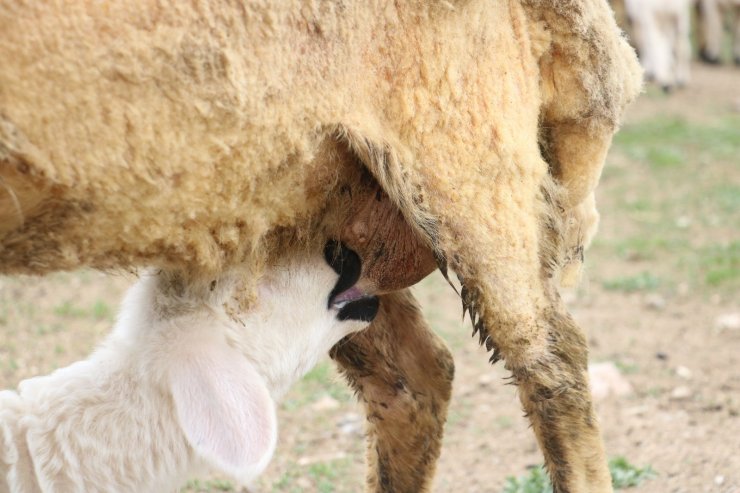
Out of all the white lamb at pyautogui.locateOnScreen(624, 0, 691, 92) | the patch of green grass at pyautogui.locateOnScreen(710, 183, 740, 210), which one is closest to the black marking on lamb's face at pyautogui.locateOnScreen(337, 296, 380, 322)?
the patch of green grass at pyautogui.locateOnScreen(710, 183, 740, 210)

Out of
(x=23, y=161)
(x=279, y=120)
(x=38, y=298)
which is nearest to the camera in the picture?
(x=23, y=161)

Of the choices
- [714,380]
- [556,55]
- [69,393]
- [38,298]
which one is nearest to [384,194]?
[556,55]

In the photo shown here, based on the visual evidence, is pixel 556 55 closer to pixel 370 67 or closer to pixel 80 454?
pixel 370 67

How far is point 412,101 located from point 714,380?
317 centimetres

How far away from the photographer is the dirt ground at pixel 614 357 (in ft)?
14.6

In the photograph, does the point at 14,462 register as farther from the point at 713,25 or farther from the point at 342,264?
the point at 713,25

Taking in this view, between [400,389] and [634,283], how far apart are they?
3702 millimetres

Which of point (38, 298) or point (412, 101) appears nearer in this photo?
point (412, 101)

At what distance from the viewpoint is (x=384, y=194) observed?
127 inches

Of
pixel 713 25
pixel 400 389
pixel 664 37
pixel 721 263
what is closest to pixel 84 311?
pixel 400 389

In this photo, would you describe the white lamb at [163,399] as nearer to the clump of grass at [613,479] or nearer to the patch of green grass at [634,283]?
the clump of grass at [613,479]

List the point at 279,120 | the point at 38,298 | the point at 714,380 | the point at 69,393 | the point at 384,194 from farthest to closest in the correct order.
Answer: the point at 38,298 < the point at 714,380 < the point at 384,194 < the point at 69,393 < the point at 279,120

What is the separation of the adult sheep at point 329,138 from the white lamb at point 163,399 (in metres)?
0.19

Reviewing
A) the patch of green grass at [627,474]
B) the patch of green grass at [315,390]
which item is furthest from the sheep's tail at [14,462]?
the patch of green grass at [315,390]
